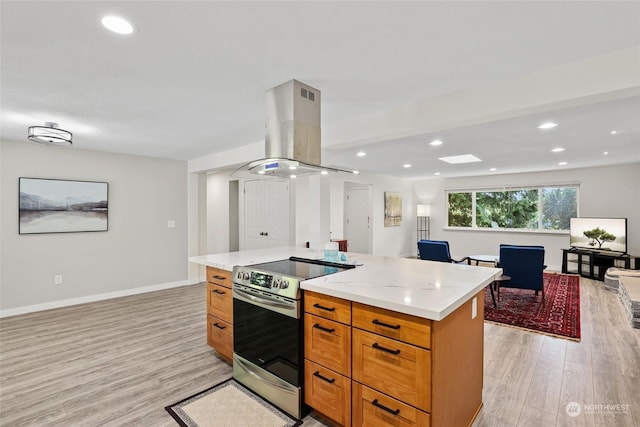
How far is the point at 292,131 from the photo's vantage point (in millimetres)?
2408

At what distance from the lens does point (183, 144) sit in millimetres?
4398

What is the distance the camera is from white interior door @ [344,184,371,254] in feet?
25.5

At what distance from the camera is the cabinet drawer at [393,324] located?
A: 4.95ft

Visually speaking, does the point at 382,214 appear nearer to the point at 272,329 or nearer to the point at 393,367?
the point at 272,329

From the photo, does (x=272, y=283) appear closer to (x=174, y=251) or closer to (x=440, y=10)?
(x=440, y=10)

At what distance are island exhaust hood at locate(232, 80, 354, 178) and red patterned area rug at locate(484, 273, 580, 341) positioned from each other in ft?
9.90

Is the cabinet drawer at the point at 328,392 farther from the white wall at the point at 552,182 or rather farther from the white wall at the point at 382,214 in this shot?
the white wall at the point at 552,182

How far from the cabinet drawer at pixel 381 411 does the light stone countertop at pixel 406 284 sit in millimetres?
492

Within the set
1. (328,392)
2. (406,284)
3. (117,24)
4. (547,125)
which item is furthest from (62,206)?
(547,125)

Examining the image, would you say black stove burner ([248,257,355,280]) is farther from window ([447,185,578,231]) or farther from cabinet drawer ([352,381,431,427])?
window ([447,185,578,231])

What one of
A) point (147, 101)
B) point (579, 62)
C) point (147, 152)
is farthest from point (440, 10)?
point (147, 152)

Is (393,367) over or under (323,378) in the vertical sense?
over

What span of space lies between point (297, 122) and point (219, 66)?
0.65 metres

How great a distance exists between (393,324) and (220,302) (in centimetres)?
178
